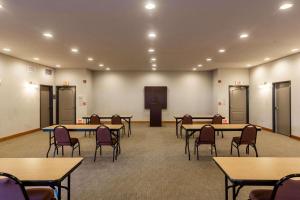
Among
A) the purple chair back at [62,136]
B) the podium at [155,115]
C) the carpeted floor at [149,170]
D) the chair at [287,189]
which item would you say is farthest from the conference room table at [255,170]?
the podium at [155,115]

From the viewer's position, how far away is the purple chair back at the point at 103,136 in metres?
5.29

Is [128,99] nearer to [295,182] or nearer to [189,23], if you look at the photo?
[189,23]

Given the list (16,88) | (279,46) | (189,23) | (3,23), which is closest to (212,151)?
(189,23)

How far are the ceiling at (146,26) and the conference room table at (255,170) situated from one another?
274 centimetres

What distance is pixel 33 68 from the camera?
10.2 m

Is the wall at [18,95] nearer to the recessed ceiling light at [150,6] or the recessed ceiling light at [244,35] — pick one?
the recessed ceiling light at [150,6]

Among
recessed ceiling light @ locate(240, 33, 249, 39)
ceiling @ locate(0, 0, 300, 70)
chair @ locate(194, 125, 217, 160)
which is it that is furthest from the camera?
recessed ceiling light @ locate(240, 33, 249, 39)

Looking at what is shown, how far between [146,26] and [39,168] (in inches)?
154

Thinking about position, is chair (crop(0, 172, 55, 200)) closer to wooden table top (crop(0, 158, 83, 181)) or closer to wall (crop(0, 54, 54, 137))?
wooden table top (crop(0, 158, 83, 181))

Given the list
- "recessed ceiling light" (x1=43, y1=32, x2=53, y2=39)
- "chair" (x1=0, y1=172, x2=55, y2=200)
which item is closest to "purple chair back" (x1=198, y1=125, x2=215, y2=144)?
"chair" (x1=0, y1=172, x2=55, y2=200)

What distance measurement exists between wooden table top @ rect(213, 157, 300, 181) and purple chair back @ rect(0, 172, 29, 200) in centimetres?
173

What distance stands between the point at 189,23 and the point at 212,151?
339 cm

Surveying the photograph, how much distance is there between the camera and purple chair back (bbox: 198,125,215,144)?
5359mm

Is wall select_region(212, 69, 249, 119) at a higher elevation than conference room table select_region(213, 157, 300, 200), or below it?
higher
